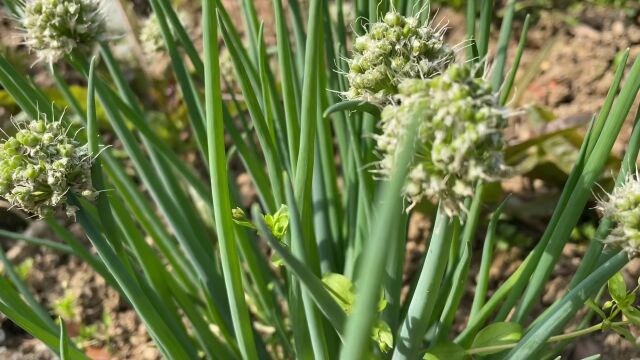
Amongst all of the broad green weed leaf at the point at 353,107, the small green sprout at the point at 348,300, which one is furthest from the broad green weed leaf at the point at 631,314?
the broad green weed leaf at the point at 353,107

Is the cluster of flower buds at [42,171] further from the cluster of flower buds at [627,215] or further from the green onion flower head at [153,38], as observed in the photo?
the green onion flower head at [153,38]

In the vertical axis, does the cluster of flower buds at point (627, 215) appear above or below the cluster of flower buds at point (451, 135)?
below

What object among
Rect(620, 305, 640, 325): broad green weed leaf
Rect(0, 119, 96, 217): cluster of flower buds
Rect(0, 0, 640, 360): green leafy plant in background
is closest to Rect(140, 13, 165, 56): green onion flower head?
Rect(0, 0, 640, 360): green leafy plant in background

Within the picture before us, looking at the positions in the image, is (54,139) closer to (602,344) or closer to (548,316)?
(548,316)

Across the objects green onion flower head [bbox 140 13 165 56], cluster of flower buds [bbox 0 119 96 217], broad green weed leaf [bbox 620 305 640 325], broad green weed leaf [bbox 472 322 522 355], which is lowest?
broad green weed leaf [bbox 472 322 522 355]

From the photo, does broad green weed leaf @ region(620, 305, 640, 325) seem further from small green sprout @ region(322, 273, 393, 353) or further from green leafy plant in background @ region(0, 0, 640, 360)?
small green sprout @ region(322, 273, 393, 353)

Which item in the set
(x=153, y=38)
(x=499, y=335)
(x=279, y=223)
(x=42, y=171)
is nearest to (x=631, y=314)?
(x=499, y=335)

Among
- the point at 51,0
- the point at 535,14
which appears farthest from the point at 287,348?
the point at 535,14
